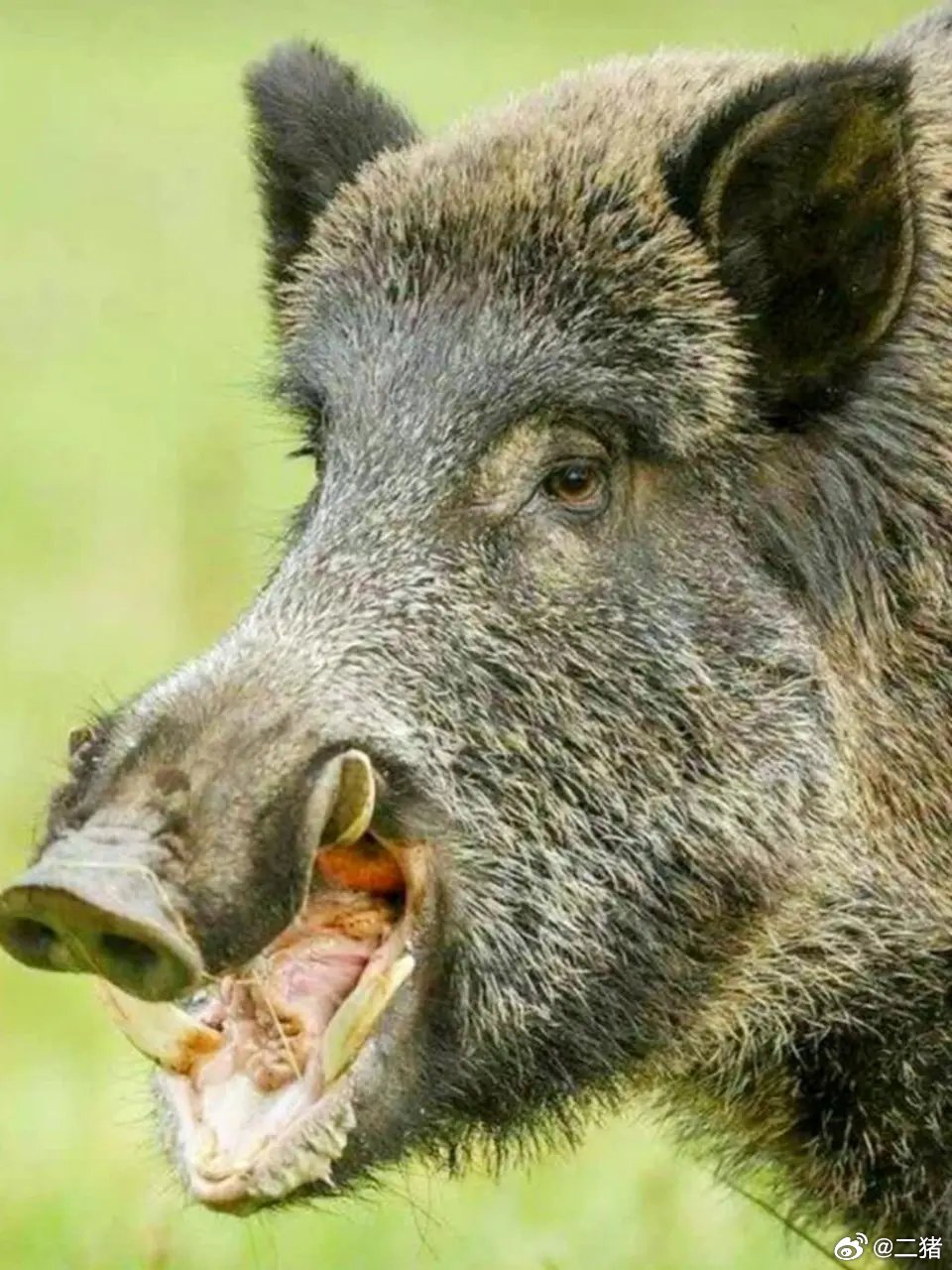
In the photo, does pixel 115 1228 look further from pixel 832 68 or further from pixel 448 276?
pixel 832 68

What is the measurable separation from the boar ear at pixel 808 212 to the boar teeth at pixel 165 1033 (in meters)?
1.58

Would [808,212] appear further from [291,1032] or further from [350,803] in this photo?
[291,1032]

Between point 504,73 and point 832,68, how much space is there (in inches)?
1037

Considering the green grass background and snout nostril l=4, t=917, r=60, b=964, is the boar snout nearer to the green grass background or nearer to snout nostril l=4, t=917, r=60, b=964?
snout nostril l=4, t=917, r=60, b=964

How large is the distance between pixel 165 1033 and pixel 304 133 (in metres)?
2.18

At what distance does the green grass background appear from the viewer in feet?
25.0

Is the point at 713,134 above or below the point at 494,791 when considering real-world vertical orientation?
above

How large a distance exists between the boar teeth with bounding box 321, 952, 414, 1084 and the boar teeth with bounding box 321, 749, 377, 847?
0.27 meters

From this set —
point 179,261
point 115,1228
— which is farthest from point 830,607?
point 179,261

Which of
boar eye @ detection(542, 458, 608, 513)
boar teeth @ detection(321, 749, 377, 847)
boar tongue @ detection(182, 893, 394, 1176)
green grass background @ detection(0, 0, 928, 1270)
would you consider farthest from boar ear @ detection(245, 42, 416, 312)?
boar tongue @ detection(182, 893, 394, 1176)

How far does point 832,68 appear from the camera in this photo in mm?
5555

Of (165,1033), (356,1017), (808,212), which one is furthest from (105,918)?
(808,212)

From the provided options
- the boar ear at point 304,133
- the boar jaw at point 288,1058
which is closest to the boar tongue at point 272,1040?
the boar jaw at point 288,1058

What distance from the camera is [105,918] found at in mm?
4555
